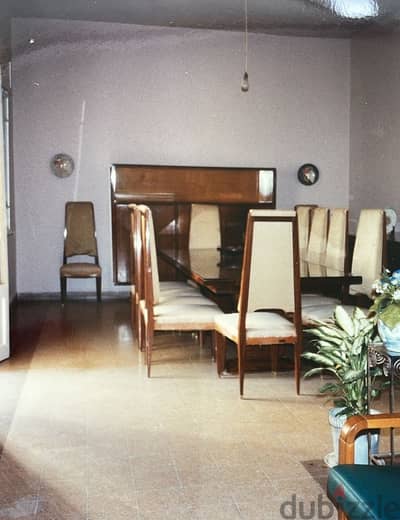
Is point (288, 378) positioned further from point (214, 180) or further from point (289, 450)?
point (214, 180)

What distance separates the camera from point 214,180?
7.71m

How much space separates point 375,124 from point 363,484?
261 inches

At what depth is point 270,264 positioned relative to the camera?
3.70 m

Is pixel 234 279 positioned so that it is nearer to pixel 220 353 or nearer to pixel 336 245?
pixel 220 353

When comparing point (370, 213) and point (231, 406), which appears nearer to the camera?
point (231, 406)

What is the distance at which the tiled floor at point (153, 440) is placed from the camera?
244 centimetres

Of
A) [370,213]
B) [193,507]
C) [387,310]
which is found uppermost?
[370,213]

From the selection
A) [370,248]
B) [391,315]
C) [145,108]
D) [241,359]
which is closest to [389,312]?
[391,315]

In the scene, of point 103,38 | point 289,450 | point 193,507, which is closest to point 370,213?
point 289,450

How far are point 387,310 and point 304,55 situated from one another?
650 cm

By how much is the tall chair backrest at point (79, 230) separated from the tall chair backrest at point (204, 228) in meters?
1.40

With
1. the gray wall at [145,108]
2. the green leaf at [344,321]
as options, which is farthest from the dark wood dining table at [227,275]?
the gray wall at [145,108]

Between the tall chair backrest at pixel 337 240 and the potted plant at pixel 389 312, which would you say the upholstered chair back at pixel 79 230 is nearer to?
the tall chair backrest at pixel 337 240

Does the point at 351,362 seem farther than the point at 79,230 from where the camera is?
No
